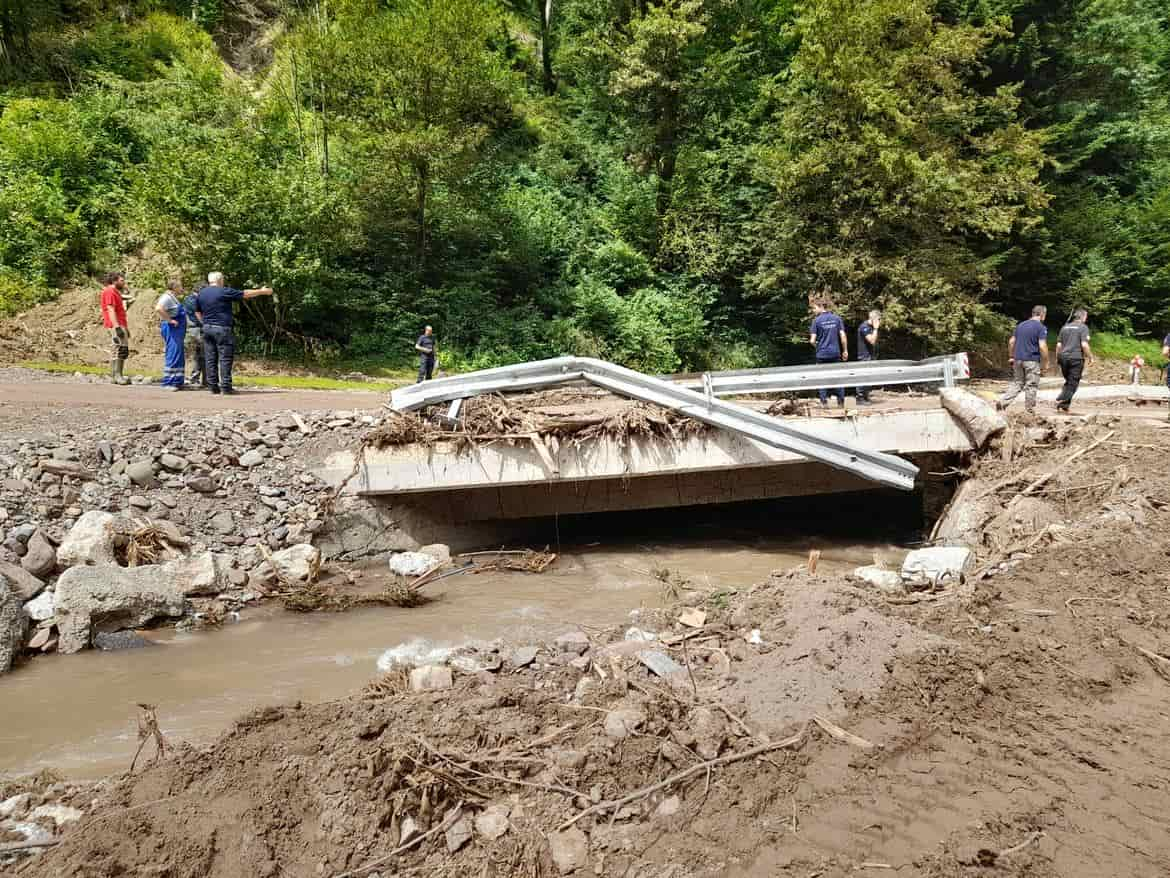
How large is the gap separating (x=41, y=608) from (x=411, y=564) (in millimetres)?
3419

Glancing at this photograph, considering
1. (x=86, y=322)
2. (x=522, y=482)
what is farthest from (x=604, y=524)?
(x=86, y=322)

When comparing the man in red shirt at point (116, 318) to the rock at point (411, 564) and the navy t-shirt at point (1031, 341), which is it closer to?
the rock at point (411, 564)

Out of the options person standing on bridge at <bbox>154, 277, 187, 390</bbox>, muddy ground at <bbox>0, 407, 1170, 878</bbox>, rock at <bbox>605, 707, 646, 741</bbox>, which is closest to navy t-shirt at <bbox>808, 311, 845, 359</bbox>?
muddy ground at <bbox>0, 407, 1170, 878</bbox>

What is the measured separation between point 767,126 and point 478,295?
1101 cm

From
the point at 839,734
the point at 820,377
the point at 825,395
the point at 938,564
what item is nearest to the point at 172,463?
the point at 839,734

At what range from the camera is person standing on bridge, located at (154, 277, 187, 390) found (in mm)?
11625

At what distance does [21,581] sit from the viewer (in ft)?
20.0

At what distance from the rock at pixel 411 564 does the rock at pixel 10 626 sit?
3.42 metres

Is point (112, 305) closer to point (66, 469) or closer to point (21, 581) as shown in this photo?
point (66, 469)

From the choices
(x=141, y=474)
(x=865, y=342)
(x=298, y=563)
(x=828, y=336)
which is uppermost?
(x=828, y=336)

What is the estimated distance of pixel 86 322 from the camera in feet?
55.0

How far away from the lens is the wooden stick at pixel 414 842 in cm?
310

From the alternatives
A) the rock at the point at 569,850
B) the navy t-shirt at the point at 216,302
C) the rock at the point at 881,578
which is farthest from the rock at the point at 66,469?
the rock at the point at 881,578

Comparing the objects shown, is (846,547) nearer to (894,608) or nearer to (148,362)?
(894,608)
